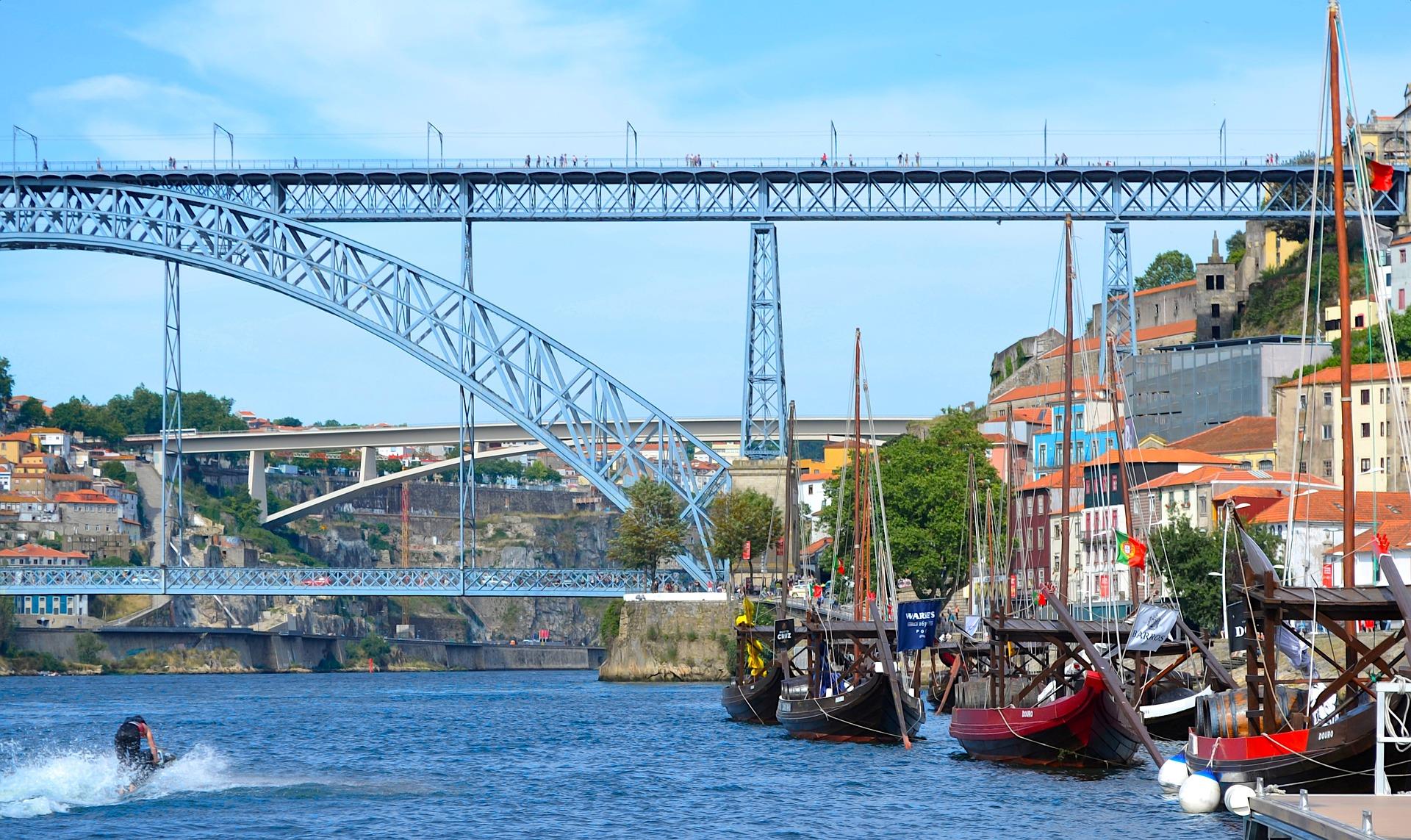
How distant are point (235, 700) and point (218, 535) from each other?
78.0m

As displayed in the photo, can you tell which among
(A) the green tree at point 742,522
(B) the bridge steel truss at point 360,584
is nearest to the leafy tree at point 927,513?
(A) the green tree at point 742,522

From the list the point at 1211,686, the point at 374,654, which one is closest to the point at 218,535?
the point at 374,654

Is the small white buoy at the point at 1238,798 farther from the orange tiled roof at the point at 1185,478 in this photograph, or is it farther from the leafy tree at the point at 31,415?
the leafy tree at the point at 31,415

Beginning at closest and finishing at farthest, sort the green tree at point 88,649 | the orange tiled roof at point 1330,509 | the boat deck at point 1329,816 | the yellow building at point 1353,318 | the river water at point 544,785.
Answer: the boat deck at point 1329,816 < the river water at point 544,785 < the orange tiled roof at point 1330,509 < the yellow building at point 1353,318 < the green tree at point 88,649

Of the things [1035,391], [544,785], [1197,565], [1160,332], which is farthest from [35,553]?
[544,785]

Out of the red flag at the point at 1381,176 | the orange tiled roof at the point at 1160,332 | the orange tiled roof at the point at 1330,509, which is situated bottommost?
the orange tiled roof at the point at 1330,509

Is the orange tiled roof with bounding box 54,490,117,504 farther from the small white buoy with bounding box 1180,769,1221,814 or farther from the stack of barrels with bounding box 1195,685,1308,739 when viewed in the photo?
the small white buoy with bounding box 1180,769,1221,814

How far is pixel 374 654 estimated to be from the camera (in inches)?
5472

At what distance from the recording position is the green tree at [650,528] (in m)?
82.0

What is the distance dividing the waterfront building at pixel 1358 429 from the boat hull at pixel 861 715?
114 ft

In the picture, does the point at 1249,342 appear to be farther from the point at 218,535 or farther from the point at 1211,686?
the point at 218,535

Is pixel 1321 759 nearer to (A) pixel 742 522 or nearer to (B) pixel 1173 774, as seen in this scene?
(B) pixel 1173 774

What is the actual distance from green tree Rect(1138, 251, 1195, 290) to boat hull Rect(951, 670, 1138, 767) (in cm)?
9430

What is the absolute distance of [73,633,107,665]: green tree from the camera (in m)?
118
